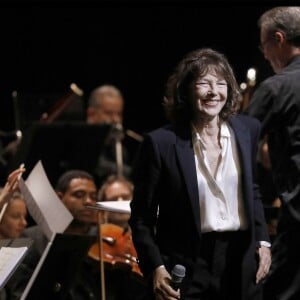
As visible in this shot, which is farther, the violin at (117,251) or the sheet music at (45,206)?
the violin at (117,251)

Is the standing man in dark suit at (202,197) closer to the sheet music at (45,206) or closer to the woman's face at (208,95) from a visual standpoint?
the woman's face at (208,95)

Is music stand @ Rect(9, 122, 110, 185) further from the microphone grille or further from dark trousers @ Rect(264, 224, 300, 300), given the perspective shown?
the microphone grille

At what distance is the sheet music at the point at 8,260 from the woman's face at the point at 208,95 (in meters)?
0.78

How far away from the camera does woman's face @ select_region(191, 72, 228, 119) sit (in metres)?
2.72

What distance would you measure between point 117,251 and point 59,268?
0.70m

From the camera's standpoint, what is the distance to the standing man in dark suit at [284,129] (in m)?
2.92

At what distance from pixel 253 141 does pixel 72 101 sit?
3.21m

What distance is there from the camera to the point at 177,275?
2527 millimetres

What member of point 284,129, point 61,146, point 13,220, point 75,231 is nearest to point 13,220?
point 13,220

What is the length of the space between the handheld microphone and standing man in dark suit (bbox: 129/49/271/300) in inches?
0.8

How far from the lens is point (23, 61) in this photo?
7168 millimetres

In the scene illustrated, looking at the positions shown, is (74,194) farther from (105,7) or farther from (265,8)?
(105,7)

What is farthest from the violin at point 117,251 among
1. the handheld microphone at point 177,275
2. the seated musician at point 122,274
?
the handheld microphone at point 177,275

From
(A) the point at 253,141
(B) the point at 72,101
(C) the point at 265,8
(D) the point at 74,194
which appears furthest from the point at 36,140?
(A) the point at 253,141
